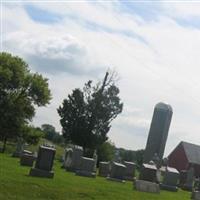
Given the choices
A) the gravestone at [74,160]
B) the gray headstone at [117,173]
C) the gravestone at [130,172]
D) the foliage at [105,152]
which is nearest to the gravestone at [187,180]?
the gravestone at [130,172]

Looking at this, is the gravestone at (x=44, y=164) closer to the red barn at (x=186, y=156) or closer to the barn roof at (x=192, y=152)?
the red barn at (x=186, y=156)

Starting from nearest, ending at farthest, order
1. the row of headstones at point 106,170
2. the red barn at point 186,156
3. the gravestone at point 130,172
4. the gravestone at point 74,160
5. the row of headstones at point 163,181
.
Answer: the row of headstones at point 106,170 < the row of headstones at point 163,181 < the gravestone at point 74,160 < the gravestone at point 130,172 < the red barn at point 186,156

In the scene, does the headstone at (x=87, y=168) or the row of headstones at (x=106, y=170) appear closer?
the row of headstones at (x=106, y=170)

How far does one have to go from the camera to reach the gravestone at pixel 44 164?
19000 millimetres

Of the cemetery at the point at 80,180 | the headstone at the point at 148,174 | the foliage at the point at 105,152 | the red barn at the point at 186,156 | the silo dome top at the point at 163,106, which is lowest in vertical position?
the cemetery at the point at 80,180

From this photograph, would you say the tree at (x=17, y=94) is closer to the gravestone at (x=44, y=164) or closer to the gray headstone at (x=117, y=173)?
the gray headstone at (x=117, y=173)

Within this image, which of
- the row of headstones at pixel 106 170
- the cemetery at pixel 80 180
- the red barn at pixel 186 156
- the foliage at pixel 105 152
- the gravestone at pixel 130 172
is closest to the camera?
the cemetery at pixel 80 180

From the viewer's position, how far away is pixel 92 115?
172ft

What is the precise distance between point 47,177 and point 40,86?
1076 inches

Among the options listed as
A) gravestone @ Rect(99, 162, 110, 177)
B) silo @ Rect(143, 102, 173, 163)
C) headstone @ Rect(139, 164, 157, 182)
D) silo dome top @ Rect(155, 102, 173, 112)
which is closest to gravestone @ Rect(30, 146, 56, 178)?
headstone @ Rect(139, 164, 157, 182)

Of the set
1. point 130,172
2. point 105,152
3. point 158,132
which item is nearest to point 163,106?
point 158,132

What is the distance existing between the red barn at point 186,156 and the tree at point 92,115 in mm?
18918

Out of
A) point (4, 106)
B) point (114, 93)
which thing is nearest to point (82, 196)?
point (4, 106)

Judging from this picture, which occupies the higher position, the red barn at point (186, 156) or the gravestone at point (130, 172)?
the red barn at point (186, 156)
